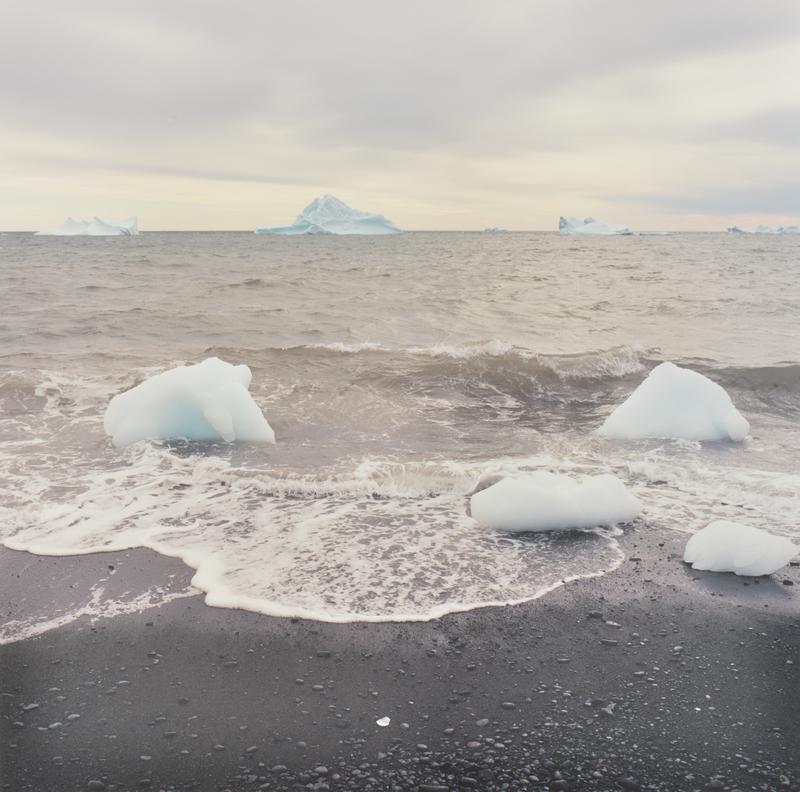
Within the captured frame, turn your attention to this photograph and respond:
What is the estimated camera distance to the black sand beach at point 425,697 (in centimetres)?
237

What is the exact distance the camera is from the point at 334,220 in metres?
97.6

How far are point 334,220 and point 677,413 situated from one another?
95.1 meters

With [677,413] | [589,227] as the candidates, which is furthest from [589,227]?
[677,413]

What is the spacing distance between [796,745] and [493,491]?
2.44 meters

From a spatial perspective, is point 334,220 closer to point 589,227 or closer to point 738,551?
point 589,227

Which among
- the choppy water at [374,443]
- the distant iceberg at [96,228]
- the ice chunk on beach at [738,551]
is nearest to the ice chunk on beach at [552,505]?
the choppy water at [374,443]

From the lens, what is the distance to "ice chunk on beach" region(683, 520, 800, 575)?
153 inches

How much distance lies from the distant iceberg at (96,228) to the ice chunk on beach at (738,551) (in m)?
89.1

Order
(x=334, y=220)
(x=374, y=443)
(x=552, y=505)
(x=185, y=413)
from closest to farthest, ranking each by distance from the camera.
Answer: (x=552, y=505) → (x=185, y=413) → (x=374, y=443) → (x=334, y=220)

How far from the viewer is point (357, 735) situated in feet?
8.35

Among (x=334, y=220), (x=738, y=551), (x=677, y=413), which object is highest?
(x=334, y=220)

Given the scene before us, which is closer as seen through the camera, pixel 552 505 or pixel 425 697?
pixel 425 697

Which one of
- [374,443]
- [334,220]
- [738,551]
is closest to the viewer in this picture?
[738,551]

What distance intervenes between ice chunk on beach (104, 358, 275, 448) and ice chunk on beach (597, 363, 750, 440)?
12.1 ft
